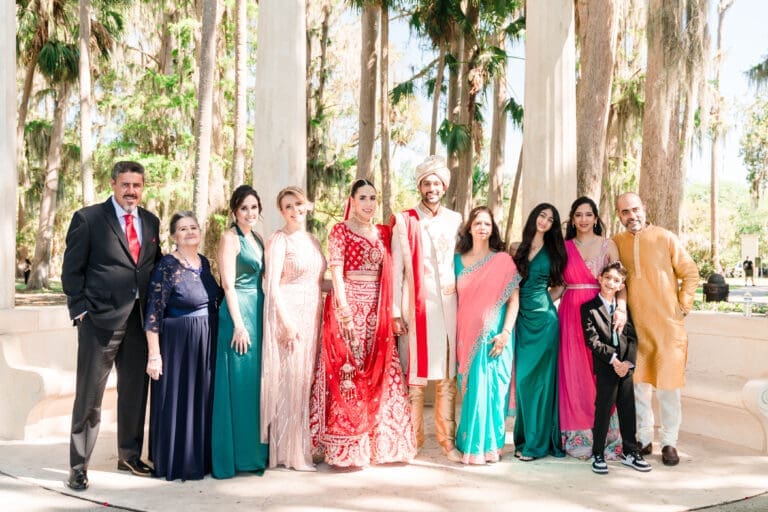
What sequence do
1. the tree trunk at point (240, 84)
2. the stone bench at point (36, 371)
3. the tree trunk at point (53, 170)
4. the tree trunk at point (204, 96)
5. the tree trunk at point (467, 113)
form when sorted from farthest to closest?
the tree trunk at point (53, 170) → the tree trunk at point (467, 113) → the tree trunk at point (240, 84) → the tree trunk at point (204, 96) → the stone bench at point (36, 371)

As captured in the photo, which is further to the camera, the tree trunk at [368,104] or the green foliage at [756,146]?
the green foliage at [756,146]

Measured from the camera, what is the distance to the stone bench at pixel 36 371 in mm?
5309

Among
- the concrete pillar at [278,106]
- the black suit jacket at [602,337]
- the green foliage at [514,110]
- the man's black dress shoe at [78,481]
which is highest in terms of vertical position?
the green foliage at [514,110]

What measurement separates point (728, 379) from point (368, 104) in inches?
426

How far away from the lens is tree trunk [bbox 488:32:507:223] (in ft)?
55.7

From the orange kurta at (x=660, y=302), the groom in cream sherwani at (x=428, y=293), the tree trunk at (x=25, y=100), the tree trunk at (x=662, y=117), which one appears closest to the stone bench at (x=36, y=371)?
the groom in cream sherwani at (x=428, y=293)

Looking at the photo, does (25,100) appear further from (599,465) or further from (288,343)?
(599,465)

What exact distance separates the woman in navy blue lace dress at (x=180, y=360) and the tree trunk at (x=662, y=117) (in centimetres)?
750

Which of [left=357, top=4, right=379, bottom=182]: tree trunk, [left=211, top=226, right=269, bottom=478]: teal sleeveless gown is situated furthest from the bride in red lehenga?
[left=357, top=4, right=379, bottom=182]: tree trunk

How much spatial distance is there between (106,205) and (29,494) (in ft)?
6.00

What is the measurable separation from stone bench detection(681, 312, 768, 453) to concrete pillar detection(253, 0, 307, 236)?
3.78 meters

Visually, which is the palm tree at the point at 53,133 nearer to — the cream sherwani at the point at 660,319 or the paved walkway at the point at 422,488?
the paved walkway at the point at 422,488

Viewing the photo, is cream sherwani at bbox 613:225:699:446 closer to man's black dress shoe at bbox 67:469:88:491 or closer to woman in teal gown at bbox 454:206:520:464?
woman in teal gown at bbox 454:206:520:464

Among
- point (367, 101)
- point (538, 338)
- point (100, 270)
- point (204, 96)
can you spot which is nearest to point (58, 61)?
point (367, 101)
